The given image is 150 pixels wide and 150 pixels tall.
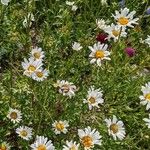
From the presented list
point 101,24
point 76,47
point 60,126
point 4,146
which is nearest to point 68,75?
point 76,47

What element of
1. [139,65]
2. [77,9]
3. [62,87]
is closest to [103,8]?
[77,9]

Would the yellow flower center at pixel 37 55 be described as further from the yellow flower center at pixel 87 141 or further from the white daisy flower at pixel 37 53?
the yellow flower center at pixel 87 141

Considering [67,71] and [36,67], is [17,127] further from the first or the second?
[67,71]

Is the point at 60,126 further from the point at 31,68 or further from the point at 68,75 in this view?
the point at 68,75

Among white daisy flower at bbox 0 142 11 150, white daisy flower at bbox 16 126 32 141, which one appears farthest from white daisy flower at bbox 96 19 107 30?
white daisy flower at bbox 0 142 11 150

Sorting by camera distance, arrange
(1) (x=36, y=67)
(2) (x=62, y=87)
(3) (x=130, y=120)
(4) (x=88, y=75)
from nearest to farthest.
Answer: (1) (x=36, y=67)
(2) (x=62, y=87)
(3) (x=130, y=120)
(4) (x=88, y=75)

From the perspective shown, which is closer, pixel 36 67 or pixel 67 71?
pixel 36 67

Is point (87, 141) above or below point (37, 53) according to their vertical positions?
below

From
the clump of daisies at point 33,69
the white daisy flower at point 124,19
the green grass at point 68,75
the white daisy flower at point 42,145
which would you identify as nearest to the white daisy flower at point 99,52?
the white daisy flower at point 124,19
